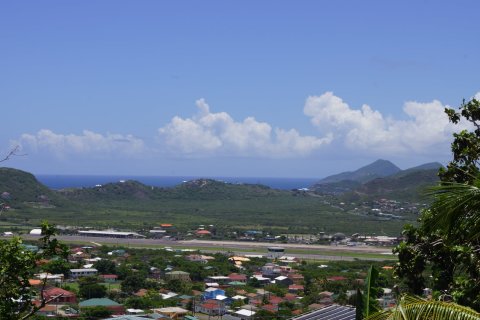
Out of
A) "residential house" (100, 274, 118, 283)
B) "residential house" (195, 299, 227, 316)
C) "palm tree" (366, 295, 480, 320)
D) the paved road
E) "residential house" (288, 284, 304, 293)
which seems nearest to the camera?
"palm tree" (366, 295, 480, 320)

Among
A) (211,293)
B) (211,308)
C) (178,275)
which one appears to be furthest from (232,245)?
(211,308)

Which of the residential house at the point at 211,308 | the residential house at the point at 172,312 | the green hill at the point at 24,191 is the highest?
the green hill at the point at 24,191

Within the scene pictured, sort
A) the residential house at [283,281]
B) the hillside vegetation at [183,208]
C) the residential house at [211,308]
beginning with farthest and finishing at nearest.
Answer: the hillside vegetation at [183,208], the residential house at [283,281], the residential house at [211,308]

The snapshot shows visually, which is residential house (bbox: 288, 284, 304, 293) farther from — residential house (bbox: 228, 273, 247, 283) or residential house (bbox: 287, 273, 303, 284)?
residential house (bbox: 228, 273, 247, 283)

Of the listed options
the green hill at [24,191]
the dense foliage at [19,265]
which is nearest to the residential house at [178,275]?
the dense foliage at [19,265]

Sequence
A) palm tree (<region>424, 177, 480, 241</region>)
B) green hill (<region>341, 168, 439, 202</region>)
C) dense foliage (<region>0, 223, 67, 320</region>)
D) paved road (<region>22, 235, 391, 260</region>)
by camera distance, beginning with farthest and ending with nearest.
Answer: green hill (<region>341, 168, 439, 202</region>) → paved road (<region>22, 235, 391, 260</region>) → dense foliage (<region>0, 223, 67, 320</region>) → palm tree (<region>424, 177, 480, 241</region>)

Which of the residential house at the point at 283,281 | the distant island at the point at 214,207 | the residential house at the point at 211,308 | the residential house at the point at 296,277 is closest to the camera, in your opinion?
the residential house at the point at 211,308

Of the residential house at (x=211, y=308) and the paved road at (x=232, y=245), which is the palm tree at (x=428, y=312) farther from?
the paved road at (x=232, y=245)

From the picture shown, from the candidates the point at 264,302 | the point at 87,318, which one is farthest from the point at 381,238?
the point at 87,318

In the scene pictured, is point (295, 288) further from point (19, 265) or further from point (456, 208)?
point (456, 208)

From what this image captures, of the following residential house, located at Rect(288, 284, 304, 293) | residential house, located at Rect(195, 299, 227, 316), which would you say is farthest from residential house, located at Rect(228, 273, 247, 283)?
residential house, located at Rect(195, 299, 227, 316)

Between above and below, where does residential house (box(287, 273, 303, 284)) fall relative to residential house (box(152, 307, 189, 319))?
below
